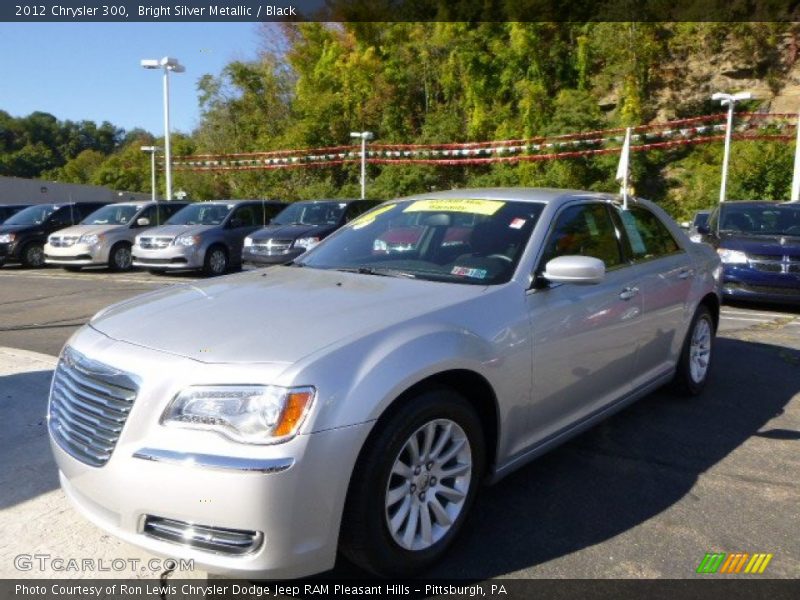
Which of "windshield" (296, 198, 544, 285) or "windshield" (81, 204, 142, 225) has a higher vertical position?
"windshield" (296, 198, 544, 285)

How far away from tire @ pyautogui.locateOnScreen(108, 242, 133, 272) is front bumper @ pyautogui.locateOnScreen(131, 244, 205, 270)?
1.63 metres

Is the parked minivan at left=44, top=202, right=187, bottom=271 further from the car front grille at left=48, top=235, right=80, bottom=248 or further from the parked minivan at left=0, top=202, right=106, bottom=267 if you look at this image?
the parked minivan at left=0, top=202, right=106, bottom=267

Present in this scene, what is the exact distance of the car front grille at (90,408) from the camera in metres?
2.44

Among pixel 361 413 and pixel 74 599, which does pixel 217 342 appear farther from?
pixel 74 599

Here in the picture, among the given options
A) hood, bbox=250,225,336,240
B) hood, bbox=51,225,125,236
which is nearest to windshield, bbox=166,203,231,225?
hood, bbox=51,225,125,236

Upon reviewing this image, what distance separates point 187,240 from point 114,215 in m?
3.68

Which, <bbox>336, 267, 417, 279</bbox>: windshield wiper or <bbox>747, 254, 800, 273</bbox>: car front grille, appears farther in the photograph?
<bbox>747, 254, 800, 273</bbox>: car front grille

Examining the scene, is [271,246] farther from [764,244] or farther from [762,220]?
[762,220]

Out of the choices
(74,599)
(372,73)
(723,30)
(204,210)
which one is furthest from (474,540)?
(372,73)

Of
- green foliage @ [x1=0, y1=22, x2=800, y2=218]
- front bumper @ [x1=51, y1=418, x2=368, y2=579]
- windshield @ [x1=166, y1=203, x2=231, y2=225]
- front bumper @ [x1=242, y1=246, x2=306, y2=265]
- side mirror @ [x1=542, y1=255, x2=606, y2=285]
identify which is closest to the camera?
front bumper @ [x1=51, y1=418, x2=368, y2=579]

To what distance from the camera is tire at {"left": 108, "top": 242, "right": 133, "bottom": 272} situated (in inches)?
599

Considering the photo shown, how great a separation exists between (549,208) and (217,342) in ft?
6.69

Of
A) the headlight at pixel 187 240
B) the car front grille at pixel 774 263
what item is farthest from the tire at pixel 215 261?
the car front grille at pixel 774 263
